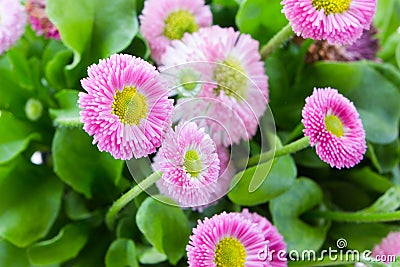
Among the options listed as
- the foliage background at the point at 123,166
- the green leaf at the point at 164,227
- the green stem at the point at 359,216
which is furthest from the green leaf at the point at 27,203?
the green stem at the point at 359,216

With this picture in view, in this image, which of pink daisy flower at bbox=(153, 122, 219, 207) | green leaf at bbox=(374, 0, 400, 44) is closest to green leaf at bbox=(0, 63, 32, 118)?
pink daisy flower at bbox=(153, 122, 219, 207)

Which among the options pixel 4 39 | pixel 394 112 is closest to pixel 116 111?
pixel 4 39

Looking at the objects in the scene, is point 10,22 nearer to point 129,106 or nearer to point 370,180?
point 129,106

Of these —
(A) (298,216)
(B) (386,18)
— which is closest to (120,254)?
(A) (298,216)

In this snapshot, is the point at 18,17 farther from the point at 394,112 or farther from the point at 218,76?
the point at 394,112

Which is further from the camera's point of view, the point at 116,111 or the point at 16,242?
the point at 16,242

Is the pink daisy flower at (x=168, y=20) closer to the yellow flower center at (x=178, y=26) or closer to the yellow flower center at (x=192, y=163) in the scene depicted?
the yellow flower center at (x=178, y=26)

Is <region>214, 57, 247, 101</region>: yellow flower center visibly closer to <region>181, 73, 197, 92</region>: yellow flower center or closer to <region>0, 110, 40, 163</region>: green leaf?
<region>181, 73, 197, 92</region>: yellow flower center
